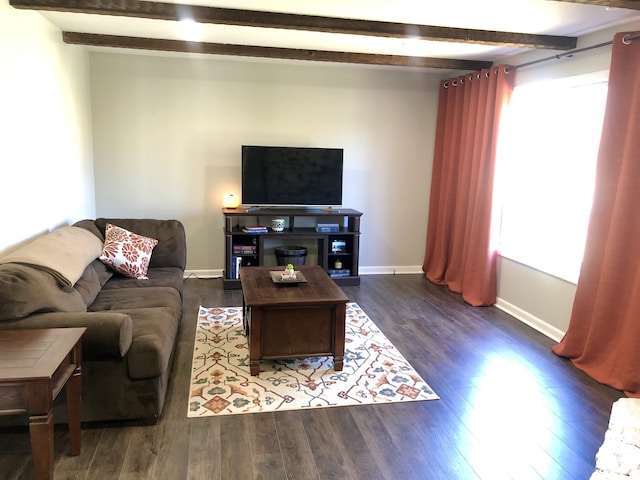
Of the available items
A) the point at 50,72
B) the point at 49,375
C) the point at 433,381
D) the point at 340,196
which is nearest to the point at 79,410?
the point at 49,375

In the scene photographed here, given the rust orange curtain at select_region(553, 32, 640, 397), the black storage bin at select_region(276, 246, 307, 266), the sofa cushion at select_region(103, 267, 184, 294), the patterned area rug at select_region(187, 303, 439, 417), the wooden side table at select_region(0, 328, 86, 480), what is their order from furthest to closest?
1. the black storage bin at select_region(276, 246, 307, 266)
2. the sofa cushion at select_region(103, 267, 184, 294)
3. the rust orange curtain at select_region(553, 32, 640, 397)
4. the patterned area rug at select_region(187, 303, 439, 417)
5. the wooden side table at select_region(0, 328, 86, 480)

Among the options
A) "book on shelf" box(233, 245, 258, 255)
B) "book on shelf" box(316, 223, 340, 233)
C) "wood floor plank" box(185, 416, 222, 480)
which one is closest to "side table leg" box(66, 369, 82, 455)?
"wood floor plank" box(185, 416, 222, 480)

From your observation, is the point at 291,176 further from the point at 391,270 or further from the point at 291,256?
the point at 391,270

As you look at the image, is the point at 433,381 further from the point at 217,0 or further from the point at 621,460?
the point at 217,0

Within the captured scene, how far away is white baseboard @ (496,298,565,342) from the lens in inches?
156

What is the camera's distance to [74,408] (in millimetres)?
2221

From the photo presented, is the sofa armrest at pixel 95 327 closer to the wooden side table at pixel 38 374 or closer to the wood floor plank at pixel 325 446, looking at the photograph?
the wooden side table at pixel 38 374

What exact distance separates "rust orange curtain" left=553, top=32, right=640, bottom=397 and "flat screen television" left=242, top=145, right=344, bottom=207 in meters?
2.70

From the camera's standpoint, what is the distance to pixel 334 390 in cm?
298

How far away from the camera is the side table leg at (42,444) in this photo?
176 centimetres

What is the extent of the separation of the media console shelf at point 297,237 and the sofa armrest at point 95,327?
265 cm

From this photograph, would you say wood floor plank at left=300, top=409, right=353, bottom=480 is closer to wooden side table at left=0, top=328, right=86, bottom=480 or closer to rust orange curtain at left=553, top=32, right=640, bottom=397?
wooden side table at left=0, top=328, right=86, bottom=480

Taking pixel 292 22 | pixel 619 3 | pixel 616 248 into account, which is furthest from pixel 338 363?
pixel 619 3

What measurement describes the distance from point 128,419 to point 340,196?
344cm
